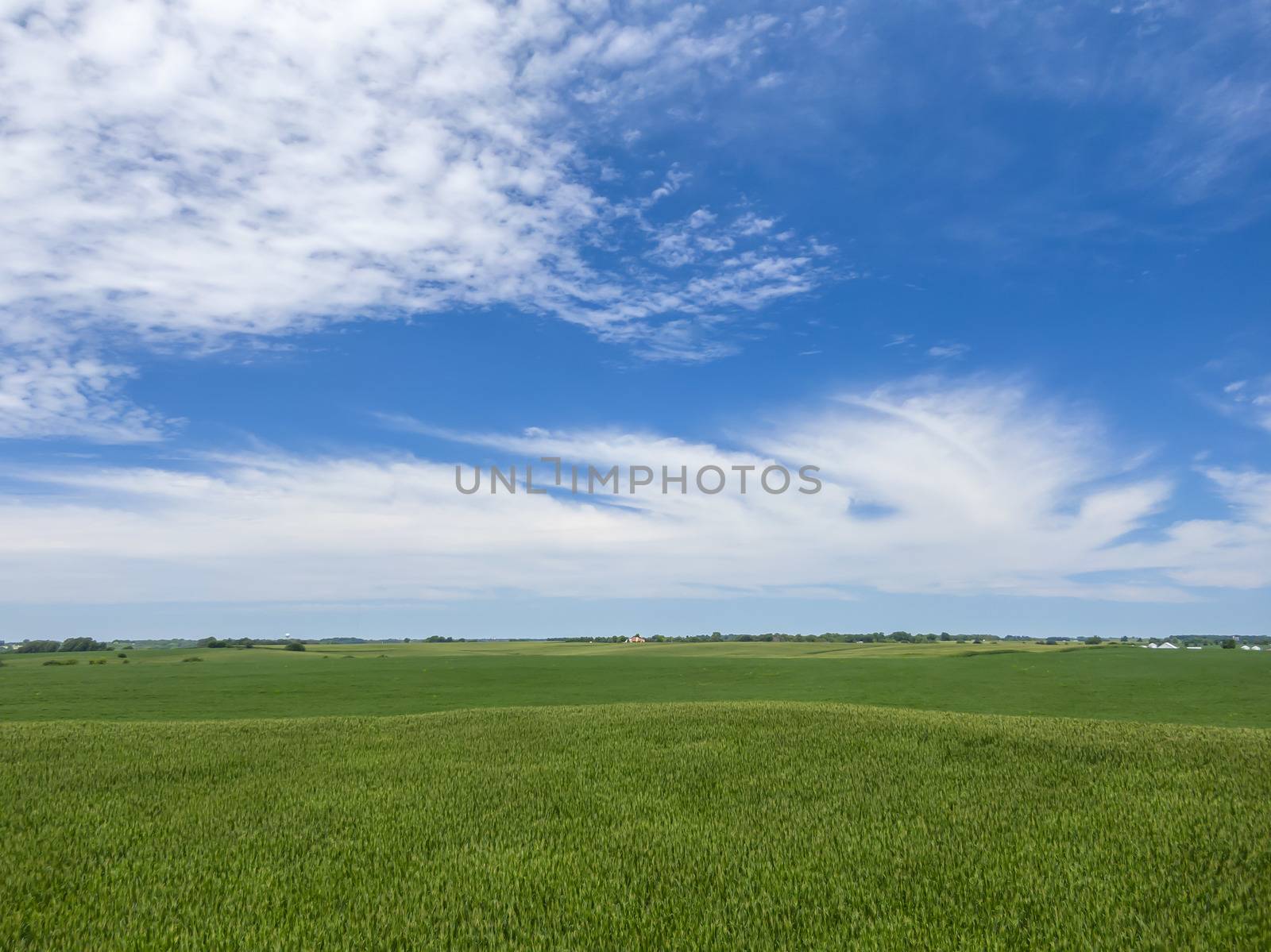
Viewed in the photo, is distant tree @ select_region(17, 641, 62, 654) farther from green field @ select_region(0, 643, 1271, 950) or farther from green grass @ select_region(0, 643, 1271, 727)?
green field @ select_region(0, 643, 1271, 950)

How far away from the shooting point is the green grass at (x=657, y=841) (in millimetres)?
9453

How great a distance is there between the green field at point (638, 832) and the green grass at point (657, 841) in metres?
0.06

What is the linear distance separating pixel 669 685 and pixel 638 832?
4050 centimetres

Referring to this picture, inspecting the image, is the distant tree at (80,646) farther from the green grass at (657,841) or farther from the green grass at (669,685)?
the green grass at (657,841)

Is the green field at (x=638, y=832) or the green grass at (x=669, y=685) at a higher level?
the green field at (x=638, y=832)

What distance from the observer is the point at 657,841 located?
12125mm

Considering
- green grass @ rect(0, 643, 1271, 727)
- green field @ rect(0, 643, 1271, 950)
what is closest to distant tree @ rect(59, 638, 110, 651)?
green grass @ rect(0, 643, 1271, 727)

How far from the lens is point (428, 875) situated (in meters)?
11.1

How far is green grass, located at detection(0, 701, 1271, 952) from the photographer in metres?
9.45

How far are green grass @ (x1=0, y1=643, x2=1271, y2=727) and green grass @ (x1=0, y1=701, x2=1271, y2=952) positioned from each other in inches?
673

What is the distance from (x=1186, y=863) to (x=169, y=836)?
15904 mm

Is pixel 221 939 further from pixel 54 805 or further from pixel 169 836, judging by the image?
pixel 54 805

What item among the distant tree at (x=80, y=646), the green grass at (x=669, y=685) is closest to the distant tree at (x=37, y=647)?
the distant tree at (x=80, y=646)

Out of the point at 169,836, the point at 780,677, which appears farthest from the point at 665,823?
the point at 780,677
